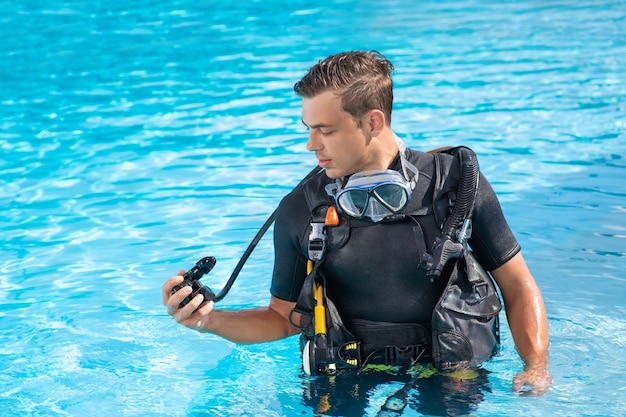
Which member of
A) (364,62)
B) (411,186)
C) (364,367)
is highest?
(364,62)

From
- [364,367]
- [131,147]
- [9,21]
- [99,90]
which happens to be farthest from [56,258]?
[9,21]

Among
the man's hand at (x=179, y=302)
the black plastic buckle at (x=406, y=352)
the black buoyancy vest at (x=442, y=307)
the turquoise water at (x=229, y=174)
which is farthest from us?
the turquoise water at (x=229, y=174)

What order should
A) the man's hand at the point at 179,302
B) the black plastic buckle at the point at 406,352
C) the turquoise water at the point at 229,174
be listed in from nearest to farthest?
the man's hand at the point at 179,302
the black plastic buckle at the point at 406,352
the turquoise water at the point at 229,174

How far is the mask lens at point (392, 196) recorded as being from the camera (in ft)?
9.53

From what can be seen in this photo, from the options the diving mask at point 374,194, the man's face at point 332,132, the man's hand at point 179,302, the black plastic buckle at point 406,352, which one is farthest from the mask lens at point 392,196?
the man's hand at point 179,302

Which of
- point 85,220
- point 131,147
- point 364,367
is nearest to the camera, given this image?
point 364,367

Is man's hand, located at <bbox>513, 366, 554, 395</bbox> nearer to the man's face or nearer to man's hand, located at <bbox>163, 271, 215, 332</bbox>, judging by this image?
the man's face

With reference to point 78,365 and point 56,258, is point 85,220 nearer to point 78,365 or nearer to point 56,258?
point 56,258

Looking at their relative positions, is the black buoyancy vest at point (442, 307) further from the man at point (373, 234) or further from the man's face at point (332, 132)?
the man's face at point (332, 132)

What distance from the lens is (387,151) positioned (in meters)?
3.03

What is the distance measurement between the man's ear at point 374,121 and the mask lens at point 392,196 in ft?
0.62

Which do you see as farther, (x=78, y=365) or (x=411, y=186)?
(x=78, y=365)

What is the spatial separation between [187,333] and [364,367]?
155cm

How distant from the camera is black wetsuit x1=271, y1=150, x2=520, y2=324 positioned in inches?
117
